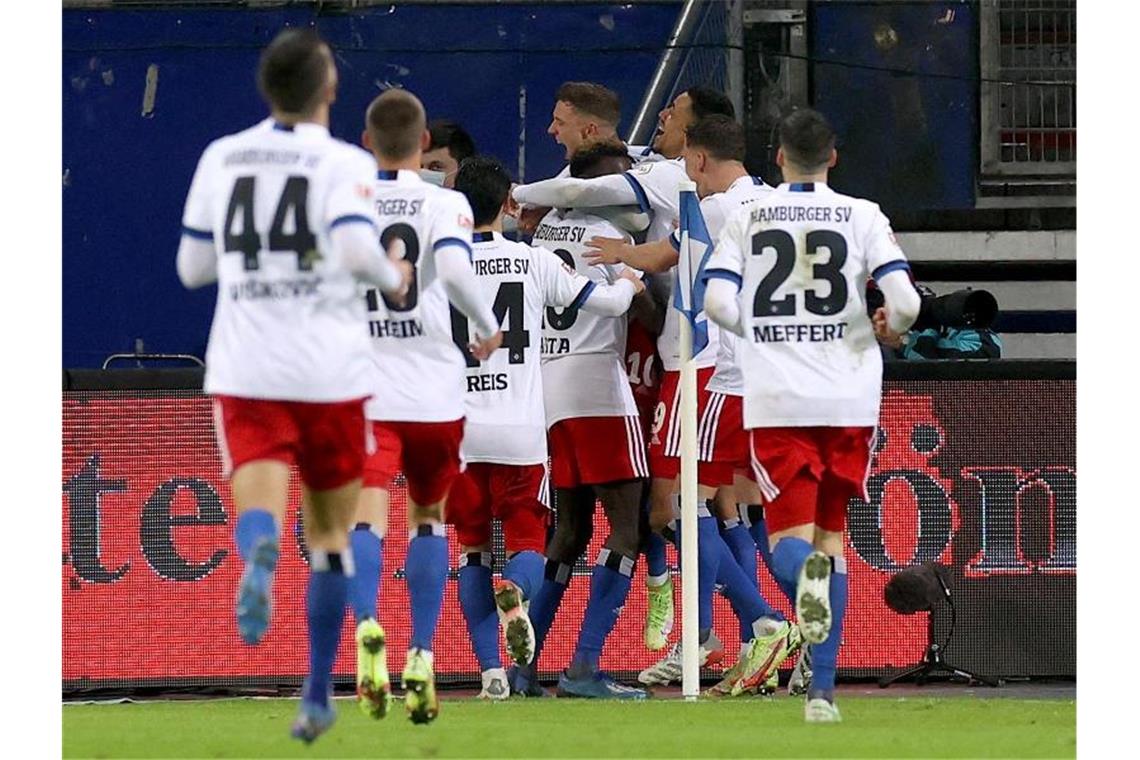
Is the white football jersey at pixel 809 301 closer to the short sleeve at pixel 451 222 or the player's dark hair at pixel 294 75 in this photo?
the short sleeve at pixel 451 222

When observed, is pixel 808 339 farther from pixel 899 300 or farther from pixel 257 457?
pixel 257 457

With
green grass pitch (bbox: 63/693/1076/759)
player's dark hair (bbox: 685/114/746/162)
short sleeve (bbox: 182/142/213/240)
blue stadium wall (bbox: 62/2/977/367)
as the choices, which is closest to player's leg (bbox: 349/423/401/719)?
green grass pitch (bbox: 63/693/1076/759)

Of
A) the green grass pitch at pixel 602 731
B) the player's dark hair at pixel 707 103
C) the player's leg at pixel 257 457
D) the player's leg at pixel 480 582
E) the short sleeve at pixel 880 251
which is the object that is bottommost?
the green grass pitch at pixel 602 731

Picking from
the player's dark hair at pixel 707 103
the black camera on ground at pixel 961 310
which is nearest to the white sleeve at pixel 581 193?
the player's dark hair at pixel 707 103

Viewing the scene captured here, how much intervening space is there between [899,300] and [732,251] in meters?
0.60

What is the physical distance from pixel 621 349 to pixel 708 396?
429 millimetres

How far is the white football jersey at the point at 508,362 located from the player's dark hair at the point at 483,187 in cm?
11

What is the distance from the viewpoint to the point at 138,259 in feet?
44.5

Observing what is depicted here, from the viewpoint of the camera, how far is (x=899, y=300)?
27.3ft

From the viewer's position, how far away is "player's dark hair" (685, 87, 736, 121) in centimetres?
→ 1088

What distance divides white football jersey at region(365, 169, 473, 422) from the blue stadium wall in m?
5.15

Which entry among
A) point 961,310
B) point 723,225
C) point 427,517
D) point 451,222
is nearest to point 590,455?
point 723,225

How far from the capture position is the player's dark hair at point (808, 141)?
8594 millimetres

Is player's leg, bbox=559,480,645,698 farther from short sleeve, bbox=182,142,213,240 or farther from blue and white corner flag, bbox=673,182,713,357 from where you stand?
short sleeve, bbox=182,142,213,240
